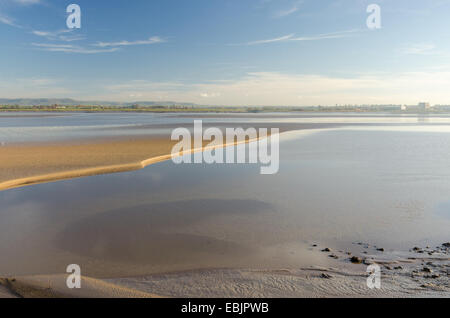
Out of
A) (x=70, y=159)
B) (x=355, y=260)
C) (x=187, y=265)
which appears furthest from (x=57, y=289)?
(x=70, y=159)

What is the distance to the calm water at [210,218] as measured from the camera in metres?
6.14

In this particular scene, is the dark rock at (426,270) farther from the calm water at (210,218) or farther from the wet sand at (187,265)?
the calm water at (210,218)

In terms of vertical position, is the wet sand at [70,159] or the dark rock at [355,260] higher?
the wet sand at [70,159]

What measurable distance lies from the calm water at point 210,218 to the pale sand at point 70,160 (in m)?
1.08

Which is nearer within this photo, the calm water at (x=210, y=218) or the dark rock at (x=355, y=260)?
the dark rock at (x=355, y=260)

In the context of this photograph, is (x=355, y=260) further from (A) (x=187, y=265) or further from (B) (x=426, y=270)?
(A) (x=187, y=265)

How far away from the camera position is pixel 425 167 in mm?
15352

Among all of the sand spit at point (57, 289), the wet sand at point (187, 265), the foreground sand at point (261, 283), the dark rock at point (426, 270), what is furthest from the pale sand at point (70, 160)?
the dark rock at point (426, 270)

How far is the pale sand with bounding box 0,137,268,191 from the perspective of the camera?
41.4 ft

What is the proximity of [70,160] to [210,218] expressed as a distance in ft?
33.6

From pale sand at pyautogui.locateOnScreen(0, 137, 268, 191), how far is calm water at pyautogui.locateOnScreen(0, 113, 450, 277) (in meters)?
1.08
